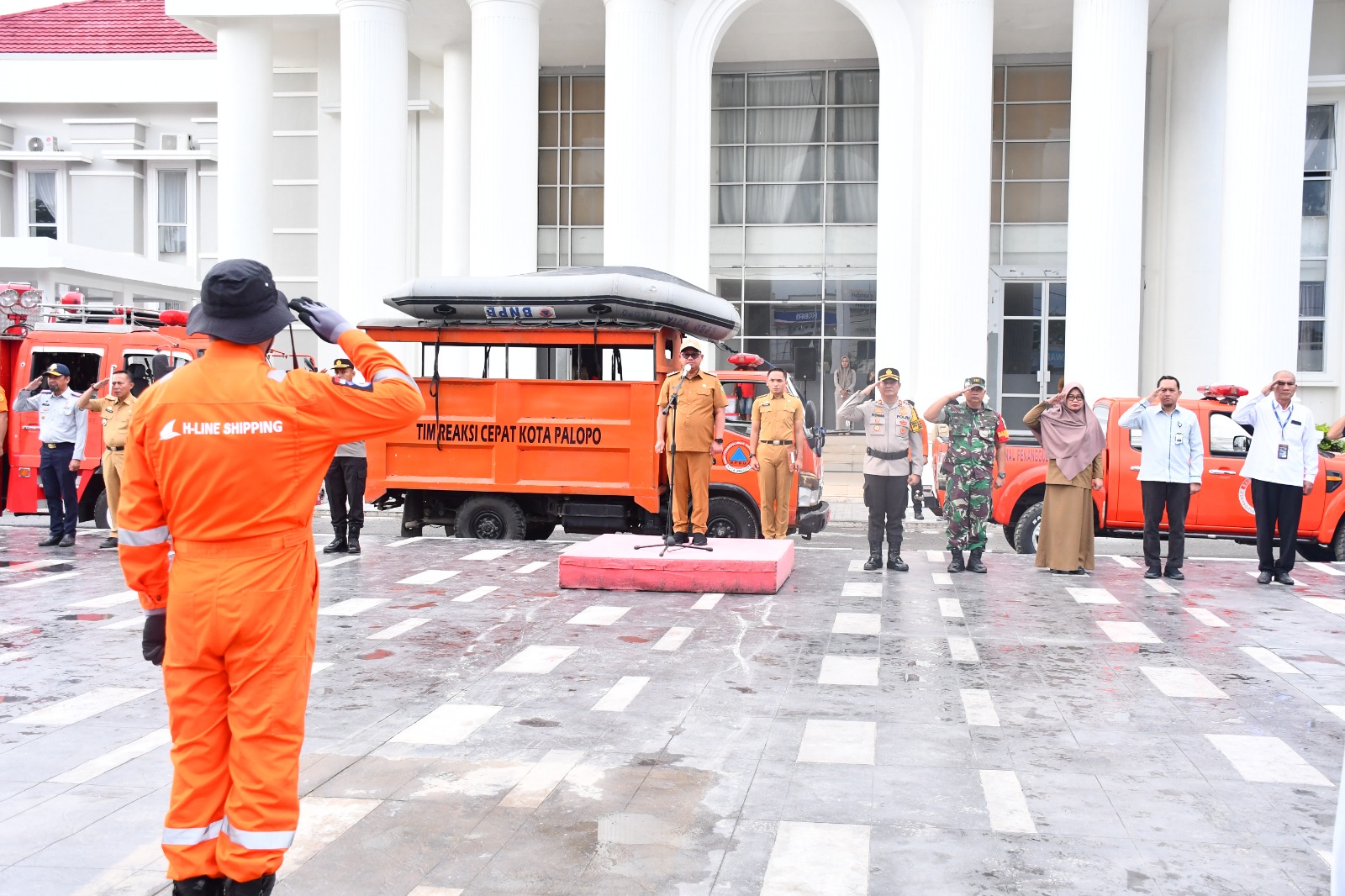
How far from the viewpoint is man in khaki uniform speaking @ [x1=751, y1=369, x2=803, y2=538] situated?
40.0 ft

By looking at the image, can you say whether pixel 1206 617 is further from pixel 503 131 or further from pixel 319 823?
pixel 503 131

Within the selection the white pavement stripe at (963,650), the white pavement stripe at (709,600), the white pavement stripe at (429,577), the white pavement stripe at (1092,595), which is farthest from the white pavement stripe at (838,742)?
the white pavement stripe at (429,577)

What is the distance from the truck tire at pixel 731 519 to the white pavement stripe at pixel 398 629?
4.65m

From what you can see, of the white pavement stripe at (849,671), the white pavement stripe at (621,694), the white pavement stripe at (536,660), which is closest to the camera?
the white pavement stripe at (621,694)

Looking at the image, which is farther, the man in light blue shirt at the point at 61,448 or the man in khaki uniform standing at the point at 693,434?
the man in light blue shirt at the point at 61,448

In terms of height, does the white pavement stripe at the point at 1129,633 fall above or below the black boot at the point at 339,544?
below

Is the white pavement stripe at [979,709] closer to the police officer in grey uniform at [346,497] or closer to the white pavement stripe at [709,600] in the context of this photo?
the white pavement stripe at [709,600]

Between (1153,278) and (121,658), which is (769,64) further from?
(121,658)

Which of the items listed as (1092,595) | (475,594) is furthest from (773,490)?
(475,594)

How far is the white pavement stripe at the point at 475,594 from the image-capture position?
9570 millimetres

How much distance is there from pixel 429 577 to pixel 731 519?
11.5 feet

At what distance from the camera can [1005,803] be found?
4949mm

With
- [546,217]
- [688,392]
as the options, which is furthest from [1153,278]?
[688,392]

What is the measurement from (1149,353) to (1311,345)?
3.04 meters
